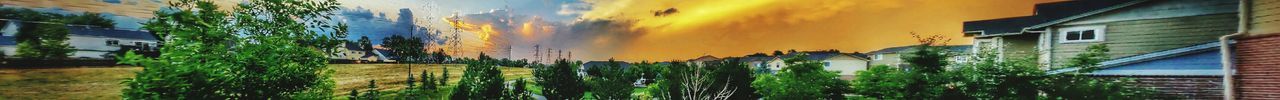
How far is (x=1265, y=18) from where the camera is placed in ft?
11.8

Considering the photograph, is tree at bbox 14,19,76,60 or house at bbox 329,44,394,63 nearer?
tree at bbox 14,19,76,60

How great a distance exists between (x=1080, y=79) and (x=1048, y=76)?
0.71 feet

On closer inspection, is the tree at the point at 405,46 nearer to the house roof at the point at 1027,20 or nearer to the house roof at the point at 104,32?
the house roof at the point at 104,32

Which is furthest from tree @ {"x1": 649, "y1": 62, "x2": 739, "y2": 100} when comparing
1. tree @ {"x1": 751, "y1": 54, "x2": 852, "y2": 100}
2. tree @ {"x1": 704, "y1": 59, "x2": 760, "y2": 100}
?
tree @ {"x1": 751, "y1": 54, "x2": 852, "y2": 100}

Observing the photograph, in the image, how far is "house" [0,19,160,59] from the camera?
6355mm

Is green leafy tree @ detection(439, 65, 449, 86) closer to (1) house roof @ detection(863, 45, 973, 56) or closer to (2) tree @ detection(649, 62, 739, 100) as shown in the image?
(2) tree @ detection(649, 62, 739, 100)

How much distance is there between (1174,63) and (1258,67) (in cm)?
75

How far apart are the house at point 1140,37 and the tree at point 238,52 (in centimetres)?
575

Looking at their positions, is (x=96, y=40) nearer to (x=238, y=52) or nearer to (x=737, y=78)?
(x=238, y=52)

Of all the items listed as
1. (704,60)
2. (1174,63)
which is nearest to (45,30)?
(704,60)

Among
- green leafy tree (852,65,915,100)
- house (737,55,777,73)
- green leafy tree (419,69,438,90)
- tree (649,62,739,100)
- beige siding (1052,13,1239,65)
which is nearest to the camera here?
beige siding (1052,13,1239,65)

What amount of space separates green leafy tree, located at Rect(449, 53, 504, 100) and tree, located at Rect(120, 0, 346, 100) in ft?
12.3

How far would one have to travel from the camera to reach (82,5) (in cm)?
679

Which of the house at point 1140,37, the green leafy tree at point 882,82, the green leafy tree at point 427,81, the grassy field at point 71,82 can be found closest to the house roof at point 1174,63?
the house at point 1140,37
